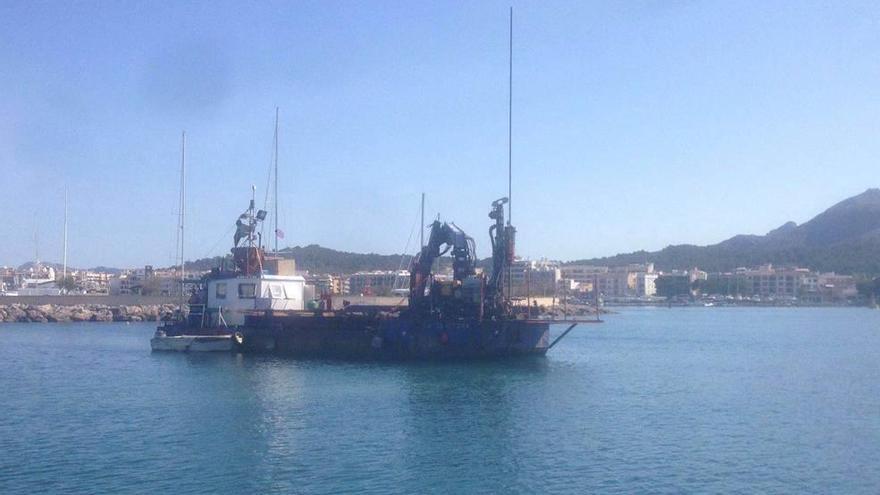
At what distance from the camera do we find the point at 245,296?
50.1 metres

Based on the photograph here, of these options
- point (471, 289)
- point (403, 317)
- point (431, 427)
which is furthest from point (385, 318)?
point (431, 427)

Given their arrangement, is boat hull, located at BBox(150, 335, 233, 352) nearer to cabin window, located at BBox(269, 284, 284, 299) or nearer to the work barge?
the work barge

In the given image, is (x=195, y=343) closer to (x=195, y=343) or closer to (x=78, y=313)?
(x=195, y=343)

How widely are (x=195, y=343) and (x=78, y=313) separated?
182 ft

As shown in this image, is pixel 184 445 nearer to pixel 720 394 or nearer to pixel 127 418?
pixel 127 418

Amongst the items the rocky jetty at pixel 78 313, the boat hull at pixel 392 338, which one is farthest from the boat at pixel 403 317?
the rocky jetty at pixel 78 313

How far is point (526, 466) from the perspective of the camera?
2222cm

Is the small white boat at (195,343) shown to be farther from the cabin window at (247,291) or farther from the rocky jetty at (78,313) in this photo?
the rocky jetty at (78,313)

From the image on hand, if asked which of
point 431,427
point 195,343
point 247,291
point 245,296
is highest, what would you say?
point 247,291

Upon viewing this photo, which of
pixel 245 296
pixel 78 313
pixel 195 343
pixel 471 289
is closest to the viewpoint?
pixel 471 289

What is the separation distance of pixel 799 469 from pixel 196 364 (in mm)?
30452

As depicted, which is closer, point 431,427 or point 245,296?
point 431,427

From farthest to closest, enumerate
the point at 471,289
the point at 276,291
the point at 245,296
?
1. the point at 276,291
2. the point at 245,296
3. the point at 471,289

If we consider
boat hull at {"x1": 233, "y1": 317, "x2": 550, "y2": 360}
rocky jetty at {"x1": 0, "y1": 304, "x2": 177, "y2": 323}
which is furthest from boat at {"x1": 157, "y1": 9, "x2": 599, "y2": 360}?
rocky jetty at {"x1": 0, "y1": 304, "x2": 177, "y2": 323}
